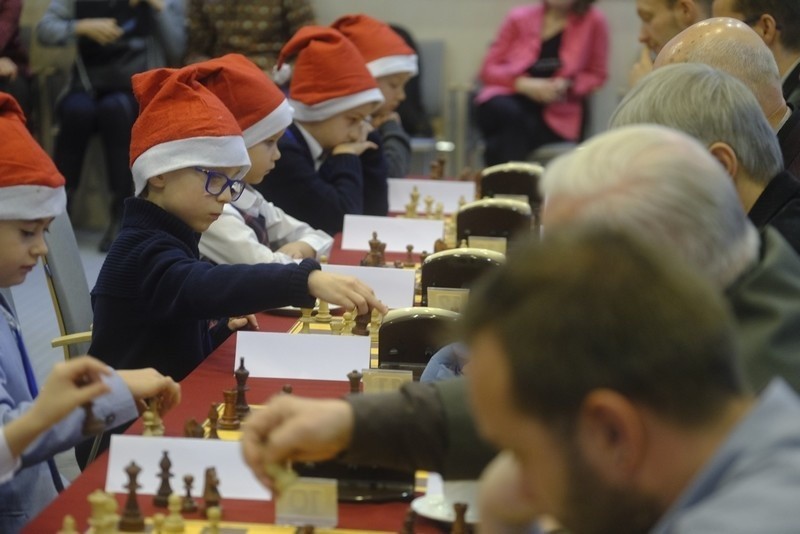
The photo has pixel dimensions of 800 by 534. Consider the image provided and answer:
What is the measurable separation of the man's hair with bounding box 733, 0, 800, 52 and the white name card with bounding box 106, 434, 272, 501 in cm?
267

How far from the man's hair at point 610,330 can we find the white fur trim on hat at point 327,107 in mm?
3690

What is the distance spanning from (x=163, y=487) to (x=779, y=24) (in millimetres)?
2824

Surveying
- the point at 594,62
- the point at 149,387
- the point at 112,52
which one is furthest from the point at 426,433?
the point at 594,62

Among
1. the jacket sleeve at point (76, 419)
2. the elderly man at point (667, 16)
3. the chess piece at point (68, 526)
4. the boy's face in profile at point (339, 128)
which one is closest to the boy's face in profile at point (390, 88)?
the boy's face in profile at point (339, 128)

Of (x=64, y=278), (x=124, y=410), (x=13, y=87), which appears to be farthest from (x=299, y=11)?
(x=124, y=410)

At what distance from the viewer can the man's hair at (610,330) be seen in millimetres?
1026

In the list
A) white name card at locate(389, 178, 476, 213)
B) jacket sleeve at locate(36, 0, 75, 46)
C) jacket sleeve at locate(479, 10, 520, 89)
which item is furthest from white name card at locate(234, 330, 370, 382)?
jacket sleeve at locate(479, 10, 520, 89)

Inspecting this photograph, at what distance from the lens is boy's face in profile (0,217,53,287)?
2.44m

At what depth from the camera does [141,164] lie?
3070mm

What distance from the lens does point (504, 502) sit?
4.20 feet

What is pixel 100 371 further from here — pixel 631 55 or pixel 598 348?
pixel 631 55

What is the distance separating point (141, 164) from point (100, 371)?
4.30 feet

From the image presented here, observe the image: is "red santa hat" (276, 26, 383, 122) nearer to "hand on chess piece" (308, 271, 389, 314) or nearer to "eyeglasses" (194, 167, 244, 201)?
"eyeglasses" (194, 167, 244, 201)

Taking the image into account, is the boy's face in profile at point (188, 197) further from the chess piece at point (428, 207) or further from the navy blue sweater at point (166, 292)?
the chess piece at point (428, 207)
